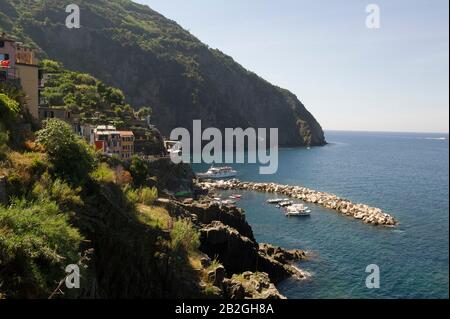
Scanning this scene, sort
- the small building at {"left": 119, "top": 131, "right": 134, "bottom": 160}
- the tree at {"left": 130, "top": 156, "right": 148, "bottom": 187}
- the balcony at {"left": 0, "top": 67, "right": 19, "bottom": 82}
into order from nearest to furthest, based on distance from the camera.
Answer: the balcony at {"left": 0, "top": 67, "right": 19, "bottom": 82}, the tree at {"left": 130, "top": 156, "right": 148, "bottom": 187}, the small building at {"left": 119, "top": 131, "right": 134, "bottom": 160}

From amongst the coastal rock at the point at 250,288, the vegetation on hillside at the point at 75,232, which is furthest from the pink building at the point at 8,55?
the coastal rock at the point at 250,288

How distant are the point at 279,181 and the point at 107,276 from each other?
103980 millimetres

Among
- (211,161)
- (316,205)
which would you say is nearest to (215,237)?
(316,205)

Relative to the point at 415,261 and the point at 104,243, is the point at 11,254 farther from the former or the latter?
the point at 415,261

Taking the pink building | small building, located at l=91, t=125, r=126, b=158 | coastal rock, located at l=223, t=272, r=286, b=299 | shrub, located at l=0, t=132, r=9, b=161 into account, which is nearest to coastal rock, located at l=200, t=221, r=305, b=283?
coastal rock, located at l=223, t=272, r=286, b=299

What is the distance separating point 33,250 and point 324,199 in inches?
3268

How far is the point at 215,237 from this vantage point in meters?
48.3

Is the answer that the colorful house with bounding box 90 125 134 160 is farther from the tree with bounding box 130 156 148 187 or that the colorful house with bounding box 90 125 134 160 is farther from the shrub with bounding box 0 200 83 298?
the shrub with bounding box 0 200 83 298

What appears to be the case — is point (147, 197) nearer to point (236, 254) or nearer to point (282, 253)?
point (236, 254)

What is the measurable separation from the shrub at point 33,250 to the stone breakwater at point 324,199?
65693mm

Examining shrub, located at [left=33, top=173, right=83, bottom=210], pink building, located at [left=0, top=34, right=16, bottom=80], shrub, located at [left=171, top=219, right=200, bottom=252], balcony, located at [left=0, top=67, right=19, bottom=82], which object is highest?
pink building, located at [left=0, top=34, right=16, bottom=80]

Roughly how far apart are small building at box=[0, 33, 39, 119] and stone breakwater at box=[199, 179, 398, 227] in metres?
60.9

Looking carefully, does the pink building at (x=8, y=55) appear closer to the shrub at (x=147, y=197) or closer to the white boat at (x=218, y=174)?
the shrub at (x=147, y=197)

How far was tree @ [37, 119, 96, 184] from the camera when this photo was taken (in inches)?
1148
